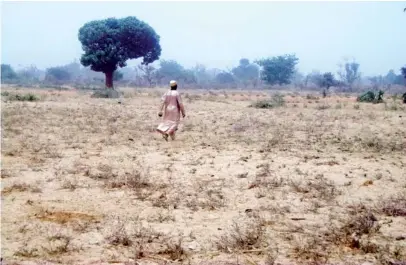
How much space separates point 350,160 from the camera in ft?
27.2

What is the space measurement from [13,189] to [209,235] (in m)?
2.99

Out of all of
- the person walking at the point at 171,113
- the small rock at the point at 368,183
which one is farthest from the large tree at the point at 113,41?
the small rock at the point at 368,183

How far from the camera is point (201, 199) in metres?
5.63

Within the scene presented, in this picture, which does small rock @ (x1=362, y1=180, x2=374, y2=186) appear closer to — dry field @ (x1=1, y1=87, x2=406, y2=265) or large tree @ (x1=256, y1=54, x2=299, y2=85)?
dry field @ (x1=1, y1=87, x2=406, y2=265)

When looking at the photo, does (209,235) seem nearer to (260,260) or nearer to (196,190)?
(260,260)

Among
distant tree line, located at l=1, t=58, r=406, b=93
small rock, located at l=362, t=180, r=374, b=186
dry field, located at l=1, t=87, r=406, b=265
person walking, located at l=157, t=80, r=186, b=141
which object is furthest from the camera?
distant tree line, located at l=1, t=58, r=406, b=93

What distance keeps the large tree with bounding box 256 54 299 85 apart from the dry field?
48743 mm

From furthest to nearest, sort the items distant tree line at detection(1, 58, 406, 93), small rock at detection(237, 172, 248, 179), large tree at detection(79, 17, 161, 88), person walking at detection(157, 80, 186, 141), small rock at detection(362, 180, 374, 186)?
1. distant tree line at detection(1, 58, 406, 93)
2. large tree at detection(79, 17, 161, 88)
3. person walking at detection(157, 80, 186, 141)
4. small rock at detection(237, 172, 248, 179)
5. small rock at detection(362, 180, 374, 186)

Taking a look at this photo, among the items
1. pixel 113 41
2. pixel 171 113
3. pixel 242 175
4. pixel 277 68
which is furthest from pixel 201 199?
pixel 277 68

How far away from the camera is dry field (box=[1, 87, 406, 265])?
13.2 feet

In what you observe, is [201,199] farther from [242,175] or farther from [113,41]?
[113,41]

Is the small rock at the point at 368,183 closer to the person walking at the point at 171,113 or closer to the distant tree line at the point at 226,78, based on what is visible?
the person walking at the point at 171,113

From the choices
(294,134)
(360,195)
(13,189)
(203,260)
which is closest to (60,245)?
(203,260)

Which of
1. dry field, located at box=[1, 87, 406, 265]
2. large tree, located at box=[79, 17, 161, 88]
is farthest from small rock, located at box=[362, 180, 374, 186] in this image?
large tree, located at box=[79, 17, 161, 88]
